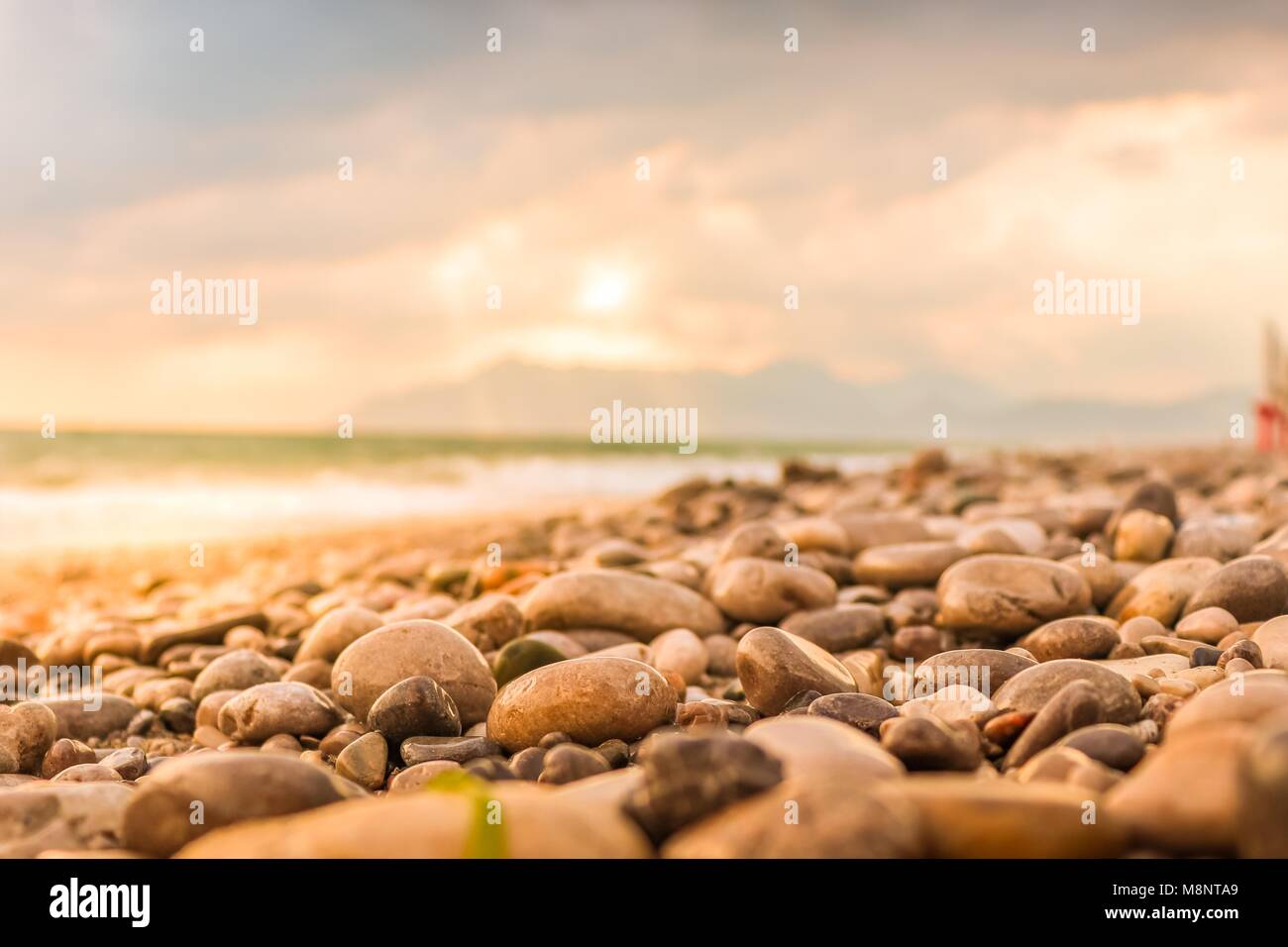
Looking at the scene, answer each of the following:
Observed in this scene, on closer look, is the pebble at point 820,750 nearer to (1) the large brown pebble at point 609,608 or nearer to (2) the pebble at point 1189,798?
(2) the pebble at point 1189,798

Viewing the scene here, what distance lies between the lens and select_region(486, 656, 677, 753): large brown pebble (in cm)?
283

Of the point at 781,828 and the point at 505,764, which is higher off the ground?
the point at 781,828

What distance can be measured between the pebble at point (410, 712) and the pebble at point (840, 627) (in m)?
1.35

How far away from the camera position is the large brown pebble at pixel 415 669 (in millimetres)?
3264

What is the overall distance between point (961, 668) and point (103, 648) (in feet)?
13.3

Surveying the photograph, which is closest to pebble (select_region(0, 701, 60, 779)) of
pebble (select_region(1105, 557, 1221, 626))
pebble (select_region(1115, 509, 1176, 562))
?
pebble (select_region(1105, 557, 1221, 626))

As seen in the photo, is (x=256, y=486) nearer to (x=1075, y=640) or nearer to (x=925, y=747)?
(x=1075, y=640)

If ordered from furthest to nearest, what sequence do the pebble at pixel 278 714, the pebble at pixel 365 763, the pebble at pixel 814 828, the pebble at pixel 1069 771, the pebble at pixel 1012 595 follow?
the pebble at pixel 1012 595, the pebble at pixel 278 714, the pebble at pixel 365 763, the pebble at pixel 1069 771, the pebble at pixel 814 828

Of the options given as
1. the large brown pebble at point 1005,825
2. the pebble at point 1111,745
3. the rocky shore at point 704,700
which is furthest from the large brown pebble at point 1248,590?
the large brown pebble at point 1005,825
